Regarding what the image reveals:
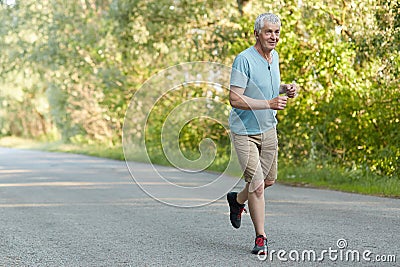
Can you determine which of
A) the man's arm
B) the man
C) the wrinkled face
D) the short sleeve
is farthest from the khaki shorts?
the wrinkled face

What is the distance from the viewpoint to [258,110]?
6438 mm

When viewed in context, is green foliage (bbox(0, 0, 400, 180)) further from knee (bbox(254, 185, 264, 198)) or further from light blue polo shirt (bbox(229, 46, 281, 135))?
knee (bbox(254, 185, 264, 198))

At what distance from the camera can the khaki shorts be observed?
21.0ft

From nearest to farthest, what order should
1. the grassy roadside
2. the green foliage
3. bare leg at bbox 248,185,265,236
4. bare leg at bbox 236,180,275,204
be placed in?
bare leg at bbox 248,185,265,236, bare leg at bbox 236,180,275,204, the grassy roadside, the green foliage

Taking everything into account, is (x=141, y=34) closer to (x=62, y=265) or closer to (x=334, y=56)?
(x=334, y=56)

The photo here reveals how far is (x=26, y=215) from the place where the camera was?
969 centimetres

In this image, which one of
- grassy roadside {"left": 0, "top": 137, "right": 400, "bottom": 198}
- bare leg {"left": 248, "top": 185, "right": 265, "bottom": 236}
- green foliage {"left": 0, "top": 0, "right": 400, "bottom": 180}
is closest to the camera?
bare leg {"left": 248, "top": 185, "right": 265, "bottom": 236}

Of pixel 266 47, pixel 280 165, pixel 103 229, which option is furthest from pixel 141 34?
pixel 266 47

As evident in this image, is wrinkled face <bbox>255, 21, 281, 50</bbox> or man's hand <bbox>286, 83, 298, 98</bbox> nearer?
wrinkled face <bbox>255, 21, 281, 50</bbox>

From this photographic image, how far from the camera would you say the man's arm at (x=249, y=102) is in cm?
613

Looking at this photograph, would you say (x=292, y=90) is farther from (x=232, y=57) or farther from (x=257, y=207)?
(x=232, y=57)

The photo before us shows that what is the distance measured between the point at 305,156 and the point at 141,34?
8.58 meters

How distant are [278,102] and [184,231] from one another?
7.65 ft

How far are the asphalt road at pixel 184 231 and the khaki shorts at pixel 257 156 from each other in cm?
64
